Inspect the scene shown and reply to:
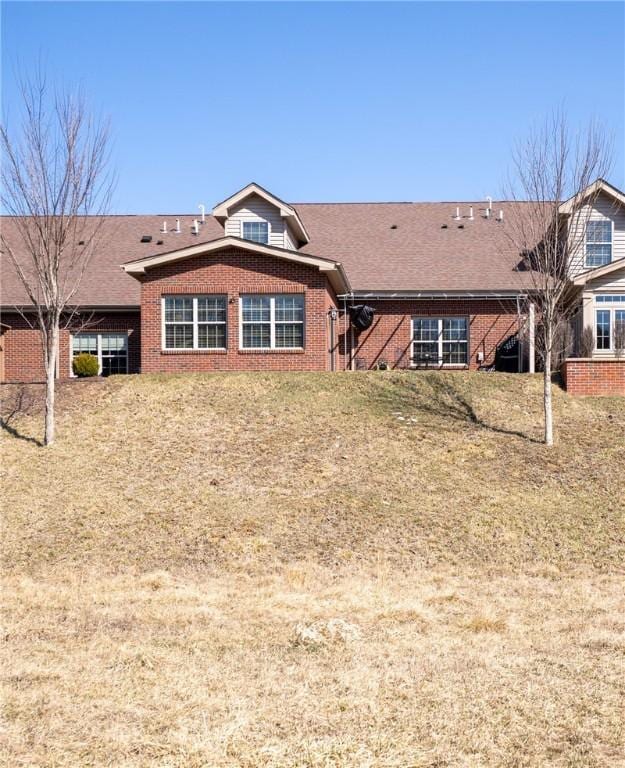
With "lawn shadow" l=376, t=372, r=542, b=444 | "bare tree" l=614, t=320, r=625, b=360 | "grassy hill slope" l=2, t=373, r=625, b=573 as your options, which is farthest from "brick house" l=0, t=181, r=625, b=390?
"lawn shadow" l=376, t=372, r=542, b=444

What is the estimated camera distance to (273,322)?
25.3 m

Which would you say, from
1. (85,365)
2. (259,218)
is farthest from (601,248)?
(85,365)

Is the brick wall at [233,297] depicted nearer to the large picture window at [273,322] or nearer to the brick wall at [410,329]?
the large picture window at [273,322]

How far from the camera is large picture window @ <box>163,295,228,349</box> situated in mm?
25406

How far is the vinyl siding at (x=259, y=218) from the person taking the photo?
27797 millimetres

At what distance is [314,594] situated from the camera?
12719 millimetres

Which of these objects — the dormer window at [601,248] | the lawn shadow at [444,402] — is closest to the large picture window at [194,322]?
the lawn shadow at [444,402]

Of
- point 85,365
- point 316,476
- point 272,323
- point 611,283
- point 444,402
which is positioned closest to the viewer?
point 316,476

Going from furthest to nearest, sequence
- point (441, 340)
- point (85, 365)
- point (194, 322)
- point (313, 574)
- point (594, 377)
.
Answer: point (441, 340) < point (85, 365) < point (194, 322) < point (594, 377) < point (313, 574)

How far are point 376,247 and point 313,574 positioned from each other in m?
19.4

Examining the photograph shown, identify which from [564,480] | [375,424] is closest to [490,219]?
[375,424]

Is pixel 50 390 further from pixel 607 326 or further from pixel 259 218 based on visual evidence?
pixel 607 326

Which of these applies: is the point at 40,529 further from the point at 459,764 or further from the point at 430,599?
the point at 459,764

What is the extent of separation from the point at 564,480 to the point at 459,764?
11.9 meters
